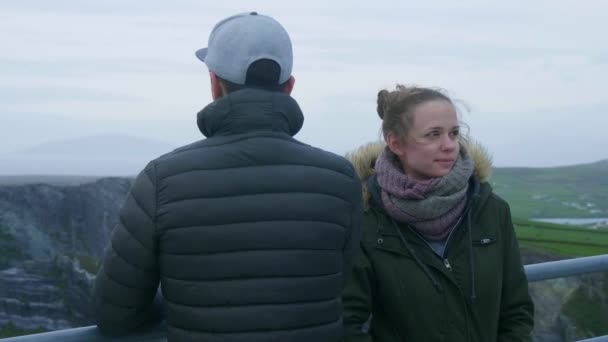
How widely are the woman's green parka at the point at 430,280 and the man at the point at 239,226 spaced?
1.51 feet

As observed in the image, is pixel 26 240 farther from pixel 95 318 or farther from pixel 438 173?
pixel 438 173

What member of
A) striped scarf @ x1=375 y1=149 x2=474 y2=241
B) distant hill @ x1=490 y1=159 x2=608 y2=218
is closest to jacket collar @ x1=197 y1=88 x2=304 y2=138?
striped scarf @ x1=375 y1=149 x2=474 y2=241

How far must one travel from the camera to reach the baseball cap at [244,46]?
103 inches

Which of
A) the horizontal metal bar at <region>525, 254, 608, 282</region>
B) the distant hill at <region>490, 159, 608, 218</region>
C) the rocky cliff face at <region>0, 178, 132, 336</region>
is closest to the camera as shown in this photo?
the horizontal metal bar at <region>525, 254, 608, 282</region>

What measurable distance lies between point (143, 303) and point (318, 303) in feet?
1.75

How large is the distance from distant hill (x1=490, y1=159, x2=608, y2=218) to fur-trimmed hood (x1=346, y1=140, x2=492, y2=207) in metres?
6.03

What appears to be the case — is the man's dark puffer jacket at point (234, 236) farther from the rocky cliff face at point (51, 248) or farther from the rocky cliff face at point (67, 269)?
the rocky cliff face at point (67, 269)

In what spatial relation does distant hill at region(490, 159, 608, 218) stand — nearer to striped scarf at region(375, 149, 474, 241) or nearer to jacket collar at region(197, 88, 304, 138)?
striped scarf at region(375, 149, 474, 241)

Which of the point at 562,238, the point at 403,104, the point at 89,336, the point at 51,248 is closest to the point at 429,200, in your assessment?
the point at 403,104

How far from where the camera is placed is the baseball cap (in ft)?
8.59

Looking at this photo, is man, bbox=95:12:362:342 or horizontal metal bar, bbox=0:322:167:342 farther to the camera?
horizontal metal bar, bbox=0:322:167:342

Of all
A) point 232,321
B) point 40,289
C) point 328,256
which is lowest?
point 40,289

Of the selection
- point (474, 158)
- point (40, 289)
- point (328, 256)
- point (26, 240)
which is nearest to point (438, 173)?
point (474, 158)

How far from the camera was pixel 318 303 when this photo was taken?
2584 mm
